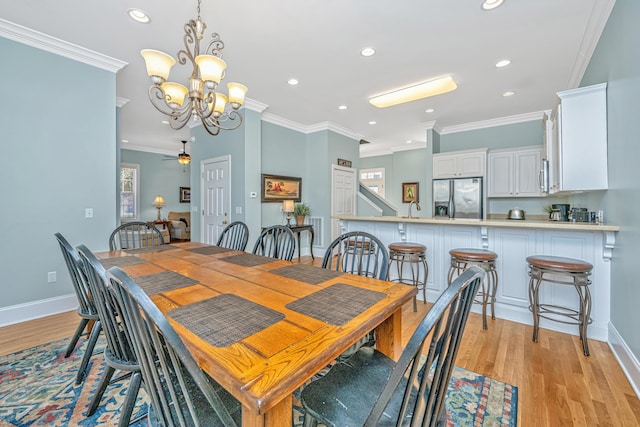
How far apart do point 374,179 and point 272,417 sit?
857 centimetres

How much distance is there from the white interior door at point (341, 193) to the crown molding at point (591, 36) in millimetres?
3829

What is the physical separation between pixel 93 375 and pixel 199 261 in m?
0.99

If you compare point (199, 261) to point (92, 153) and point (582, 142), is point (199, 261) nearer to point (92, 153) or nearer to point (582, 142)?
point (92, 153)

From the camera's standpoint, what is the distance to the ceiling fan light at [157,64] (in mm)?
1919

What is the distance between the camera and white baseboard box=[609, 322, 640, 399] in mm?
1696

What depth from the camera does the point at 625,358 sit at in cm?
187

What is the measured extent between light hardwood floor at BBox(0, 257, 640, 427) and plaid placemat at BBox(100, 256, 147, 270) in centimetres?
109

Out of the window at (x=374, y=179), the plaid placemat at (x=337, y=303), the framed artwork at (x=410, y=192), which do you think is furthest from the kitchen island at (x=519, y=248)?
the window at (x=374, y=179)

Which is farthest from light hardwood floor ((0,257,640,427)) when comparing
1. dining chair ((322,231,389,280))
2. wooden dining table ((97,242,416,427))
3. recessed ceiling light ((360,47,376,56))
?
recessed ceiling light ((360,47,376,56))

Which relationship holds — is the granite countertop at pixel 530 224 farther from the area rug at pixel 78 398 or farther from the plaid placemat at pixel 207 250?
the plaid placemat at pixel 207 250

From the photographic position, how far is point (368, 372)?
1130mm

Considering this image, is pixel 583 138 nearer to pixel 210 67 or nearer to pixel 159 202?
pixel 210 67

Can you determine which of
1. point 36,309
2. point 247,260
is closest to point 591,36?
point 247,260

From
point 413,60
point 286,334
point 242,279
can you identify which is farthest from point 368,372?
point 413,60
